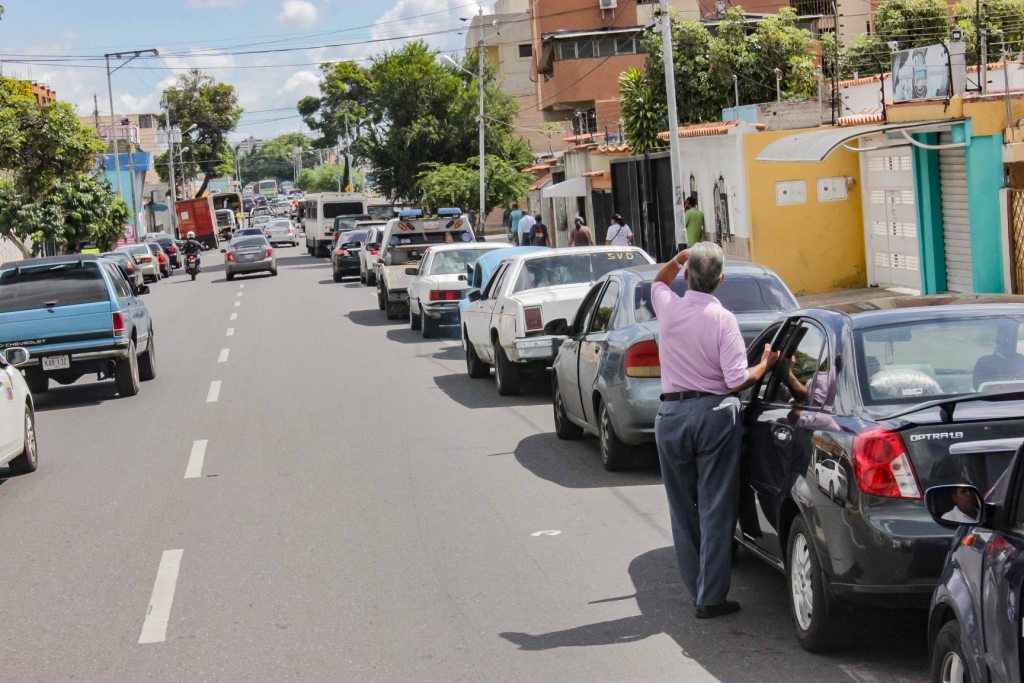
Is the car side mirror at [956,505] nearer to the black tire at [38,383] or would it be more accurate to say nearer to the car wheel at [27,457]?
the car wheel at [27,457]

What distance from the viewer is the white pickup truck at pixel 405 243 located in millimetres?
27875

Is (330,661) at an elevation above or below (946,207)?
below

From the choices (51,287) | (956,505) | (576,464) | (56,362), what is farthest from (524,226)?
(956,505)

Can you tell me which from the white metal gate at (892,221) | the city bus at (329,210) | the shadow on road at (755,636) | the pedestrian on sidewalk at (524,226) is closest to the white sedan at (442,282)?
the white metal gate at (892,221)

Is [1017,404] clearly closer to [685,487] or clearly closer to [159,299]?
[685,487]

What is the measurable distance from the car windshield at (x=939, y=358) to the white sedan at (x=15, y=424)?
7.90 meters

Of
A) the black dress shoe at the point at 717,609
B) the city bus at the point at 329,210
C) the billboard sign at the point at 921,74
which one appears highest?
the billboard sign at the point at 921,74

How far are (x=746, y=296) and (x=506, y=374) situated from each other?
501 centimetres

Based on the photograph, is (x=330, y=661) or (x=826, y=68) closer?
(x=330, y=661)

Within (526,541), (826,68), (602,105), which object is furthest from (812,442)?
(602,105)

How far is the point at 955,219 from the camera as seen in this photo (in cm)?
2292

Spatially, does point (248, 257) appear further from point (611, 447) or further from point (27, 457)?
point (611, 447)

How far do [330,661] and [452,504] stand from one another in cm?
361

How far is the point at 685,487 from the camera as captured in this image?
6.92 metres
